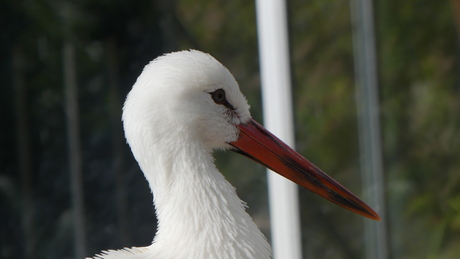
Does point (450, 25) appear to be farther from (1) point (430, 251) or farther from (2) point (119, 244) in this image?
(2) point (119, 244)

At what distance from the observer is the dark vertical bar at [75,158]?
2.76 meters

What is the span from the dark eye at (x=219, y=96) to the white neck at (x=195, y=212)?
5.4 inches

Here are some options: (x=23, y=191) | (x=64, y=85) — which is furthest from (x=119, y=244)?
(x=64, y=85)

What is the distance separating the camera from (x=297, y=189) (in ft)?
9.07

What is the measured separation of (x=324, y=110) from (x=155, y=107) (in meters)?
1.87

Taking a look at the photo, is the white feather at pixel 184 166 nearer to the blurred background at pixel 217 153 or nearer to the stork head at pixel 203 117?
the stork head at pixel 203 117

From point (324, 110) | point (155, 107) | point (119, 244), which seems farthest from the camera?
point (324, 110)

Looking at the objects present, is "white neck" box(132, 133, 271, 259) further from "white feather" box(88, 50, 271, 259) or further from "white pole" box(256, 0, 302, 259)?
"white pole" box(256, 0, 302, 259)

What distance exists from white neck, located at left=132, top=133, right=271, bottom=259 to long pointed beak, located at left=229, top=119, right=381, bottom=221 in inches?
5.9

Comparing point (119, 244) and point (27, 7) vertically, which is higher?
point (27, 7)

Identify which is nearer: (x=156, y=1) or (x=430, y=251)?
(x=156, y=1)

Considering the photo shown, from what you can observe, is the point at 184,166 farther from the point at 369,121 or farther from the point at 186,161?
the point at 369,121

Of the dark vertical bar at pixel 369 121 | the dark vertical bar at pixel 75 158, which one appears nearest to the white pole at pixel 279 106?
the dark vertical bar at pixel 369 121

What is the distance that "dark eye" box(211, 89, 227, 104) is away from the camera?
143cm
